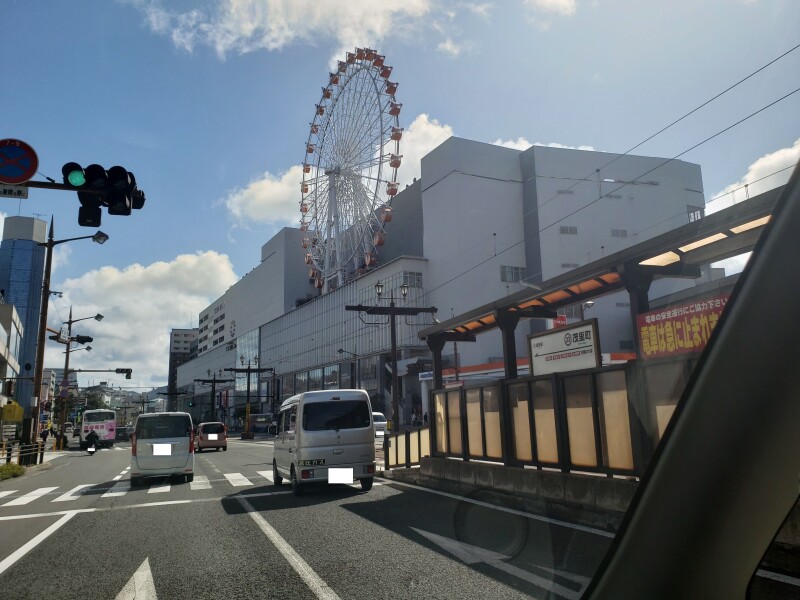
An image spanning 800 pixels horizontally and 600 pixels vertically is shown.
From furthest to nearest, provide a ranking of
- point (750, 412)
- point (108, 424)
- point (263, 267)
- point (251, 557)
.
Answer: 1. point (263, 267)
2. point (108, 424)
3. point (251, 557)
4. point (750, 412)

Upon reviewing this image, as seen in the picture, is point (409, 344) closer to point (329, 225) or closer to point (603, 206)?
point (329, 225)

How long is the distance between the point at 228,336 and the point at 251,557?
418 feet

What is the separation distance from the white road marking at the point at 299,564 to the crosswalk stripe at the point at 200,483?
5500 mm

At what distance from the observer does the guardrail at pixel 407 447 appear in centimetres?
1645

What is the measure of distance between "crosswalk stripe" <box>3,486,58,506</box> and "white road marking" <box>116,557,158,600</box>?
8.66 meters

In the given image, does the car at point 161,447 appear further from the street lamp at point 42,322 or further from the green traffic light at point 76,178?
the street lamp at point 42,322

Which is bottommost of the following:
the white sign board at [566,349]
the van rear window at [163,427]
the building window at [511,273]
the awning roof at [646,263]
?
the van rear window at [163,427]

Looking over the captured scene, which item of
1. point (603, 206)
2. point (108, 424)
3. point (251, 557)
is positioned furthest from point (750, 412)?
point (603, 206)

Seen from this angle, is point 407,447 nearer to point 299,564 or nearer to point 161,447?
point 161,447

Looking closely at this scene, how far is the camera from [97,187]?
8.74 m

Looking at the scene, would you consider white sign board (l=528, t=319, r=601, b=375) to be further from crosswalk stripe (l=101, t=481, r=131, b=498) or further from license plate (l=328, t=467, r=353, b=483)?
crosswalk stripe (l=101, t=481, r=131, b=498)

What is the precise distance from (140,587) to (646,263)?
904 cm

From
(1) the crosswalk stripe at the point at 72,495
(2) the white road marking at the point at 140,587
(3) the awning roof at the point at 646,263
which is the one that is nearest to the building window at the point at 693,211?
(3) the awning roof at the point at 646,263

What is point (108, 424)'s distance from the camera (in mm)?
44062
